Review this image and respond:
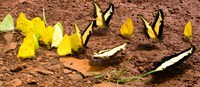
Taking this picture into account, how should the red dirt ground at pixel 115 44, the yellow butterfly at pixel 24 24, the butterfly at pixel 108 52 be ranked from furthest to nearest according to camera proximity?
the yellow butterfly at pixel 24 24, the butterfly at pixel 108 52, the red dirt ground at pixel 115 44

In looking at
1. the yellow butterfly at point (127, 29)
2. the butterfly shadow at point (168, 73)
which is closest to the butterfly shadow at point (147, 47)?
the yellow butterfly at point (127, 29)

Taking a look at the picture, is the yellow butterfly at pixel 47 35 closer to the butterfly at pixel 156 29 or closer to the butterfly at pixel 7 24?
the butterfly at pixel 7 24

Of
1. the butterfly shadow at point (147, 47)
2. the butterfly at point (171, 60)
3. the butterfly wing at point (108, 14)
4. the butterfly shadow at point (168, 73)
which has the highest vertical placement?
the butterfly wing at point (108, 14)

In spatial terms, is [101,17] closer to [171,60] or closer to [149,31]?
[149,31]

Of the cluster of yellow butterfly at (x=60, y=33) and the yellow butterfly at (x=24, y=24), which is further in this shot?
the yellow butterfly at (x=24, y=24)

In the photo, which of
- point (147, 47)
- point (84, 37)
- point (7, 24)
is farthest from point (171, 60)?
point (7, 24)

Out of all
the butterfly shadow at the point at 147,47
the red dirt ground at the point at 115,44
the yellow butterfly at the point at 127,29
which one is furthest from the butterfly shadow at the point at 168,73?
the yellow butterfly at the point at 127,29

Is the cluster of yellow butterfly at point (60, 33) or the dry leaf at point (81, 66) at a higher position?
the cluster of yellow butterfly at point (60, 33)

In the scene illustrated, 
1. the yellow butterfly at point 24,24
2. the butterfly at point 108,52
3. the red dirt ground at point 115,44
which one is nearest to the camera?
the red dirt ground at point 115,44

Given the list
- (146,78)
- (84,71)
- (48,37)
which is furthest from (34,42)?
(146,78)

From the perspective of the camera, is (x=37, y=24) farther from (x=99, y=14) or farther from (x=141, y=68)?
(x=141, y=68)
